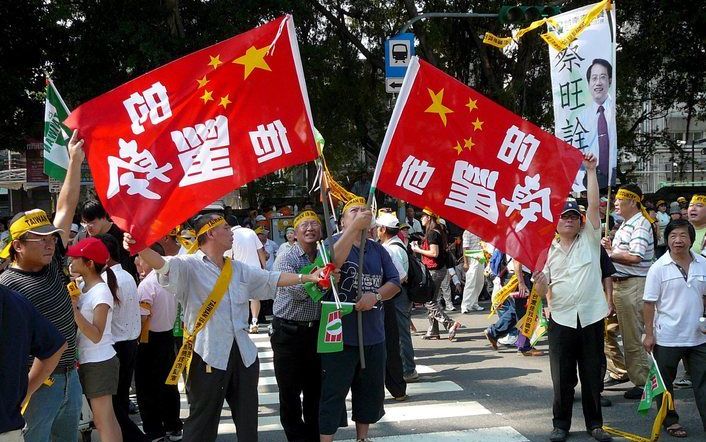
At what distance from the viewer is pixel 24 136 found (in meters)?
21.2

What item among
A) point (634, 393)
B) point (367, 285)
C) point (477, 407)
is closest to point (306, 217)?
point (367, 285)

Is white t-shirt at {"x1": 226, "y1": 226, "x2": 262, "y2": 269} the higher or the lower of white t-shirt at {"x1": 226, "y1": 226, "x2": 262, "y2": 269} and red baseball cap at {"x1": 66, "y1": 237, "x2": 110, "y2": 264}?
the lower

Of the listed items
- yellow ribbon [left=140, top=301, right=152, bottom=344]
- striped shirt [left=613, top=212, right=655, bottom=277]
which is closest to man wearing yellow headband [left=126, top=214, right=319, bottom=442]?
yellow ribbon [left=140, top=301, right=152, bottom=344]

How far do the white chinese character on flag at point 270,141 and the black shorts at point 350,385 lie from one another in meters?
1.54

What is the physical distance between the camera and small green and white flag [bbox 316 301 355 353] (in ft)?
17.3

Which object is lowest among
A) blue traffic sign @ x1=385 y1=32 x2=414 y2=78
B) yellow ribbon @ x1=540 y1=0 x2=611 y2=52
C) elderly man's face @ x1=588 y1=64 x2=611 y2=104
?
elderly man's face @ x1=588 y1=64 x2=611 y2=104

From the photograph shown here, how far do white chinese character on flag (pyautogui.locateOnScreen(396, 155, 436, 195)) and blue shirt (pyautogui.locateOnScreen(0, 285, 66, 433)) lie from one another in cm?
259

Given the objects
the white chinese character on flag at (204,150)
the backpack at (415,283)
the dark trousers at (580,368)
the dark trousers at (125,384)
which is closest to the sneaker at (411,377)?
the backpack at (415,283)

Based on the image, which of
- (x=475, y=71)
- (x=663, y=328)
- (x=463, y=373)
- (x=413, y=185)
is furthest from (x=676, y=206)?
(x=413, y=185)

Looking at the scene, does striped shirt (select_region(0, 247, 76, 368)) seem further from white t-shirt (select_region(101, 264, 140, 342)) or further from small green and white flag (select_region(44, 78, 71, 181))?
small green and white flag (select_region(44, 78, 71, 181))

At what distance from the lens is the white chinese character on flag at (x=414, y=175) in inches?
→ 202

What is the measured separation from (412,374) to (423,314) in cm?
568

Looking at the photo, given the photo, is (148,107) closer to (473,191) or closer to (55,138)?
(473,191)

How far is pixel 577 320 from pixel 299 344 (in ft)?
7.28
